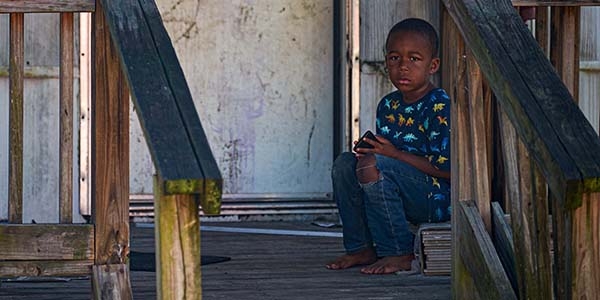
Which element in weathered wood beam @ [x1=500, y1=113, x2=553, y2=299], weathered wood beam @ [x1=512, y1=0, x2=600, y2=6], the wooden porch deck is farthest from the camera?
the wooden porch deck

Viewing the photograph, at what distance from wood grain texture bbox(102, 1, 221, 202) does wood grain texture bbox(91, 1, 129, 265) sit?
10.3 inches

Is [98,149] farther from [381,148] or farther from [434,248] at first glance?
[434,248]

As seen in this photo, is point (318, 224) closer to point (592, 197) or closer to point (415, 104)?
point (415, 104)

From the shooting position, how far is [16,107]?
441cm

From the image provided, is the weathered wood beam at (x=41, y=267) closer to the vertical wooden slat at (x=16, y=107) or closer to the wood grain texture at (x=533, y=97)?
the vertical wooden slat at (x=16, y=107)

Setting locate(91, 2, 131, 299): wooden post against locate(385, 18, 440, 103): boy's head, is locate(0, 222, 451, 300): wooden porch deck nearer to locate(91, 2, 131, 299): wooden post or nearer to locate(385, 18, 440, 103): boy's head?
locate(91, 2, 131, 299): wooden post

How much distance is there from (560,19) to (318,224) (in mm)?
2821

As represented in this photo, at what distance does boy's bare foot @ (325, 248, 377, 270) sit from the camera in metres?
5.53

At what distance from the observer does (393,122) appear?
5438mm

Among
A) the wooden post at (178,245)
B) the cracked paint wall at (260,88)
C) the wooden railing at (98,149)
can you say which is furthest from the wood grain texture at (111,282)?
the cracked paint wall at (260,88)

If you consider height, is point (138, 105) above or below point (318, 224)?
above

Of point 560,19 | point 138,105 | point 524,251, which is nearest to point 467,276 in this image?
point 524,251

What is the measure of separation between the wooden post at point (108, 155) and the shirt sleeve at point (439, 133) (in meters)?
1.52

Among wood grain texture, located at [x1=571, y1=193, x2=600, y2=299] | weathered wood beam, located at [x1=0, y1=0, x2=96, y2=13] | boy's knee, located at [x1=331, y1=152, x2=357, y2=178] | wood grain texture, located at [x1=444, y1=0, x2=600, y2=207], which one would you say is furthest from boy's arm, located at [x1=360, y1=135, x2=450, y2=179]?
wood grain texture, located at [x1=571, y1=193, x2=600, y2=299]
